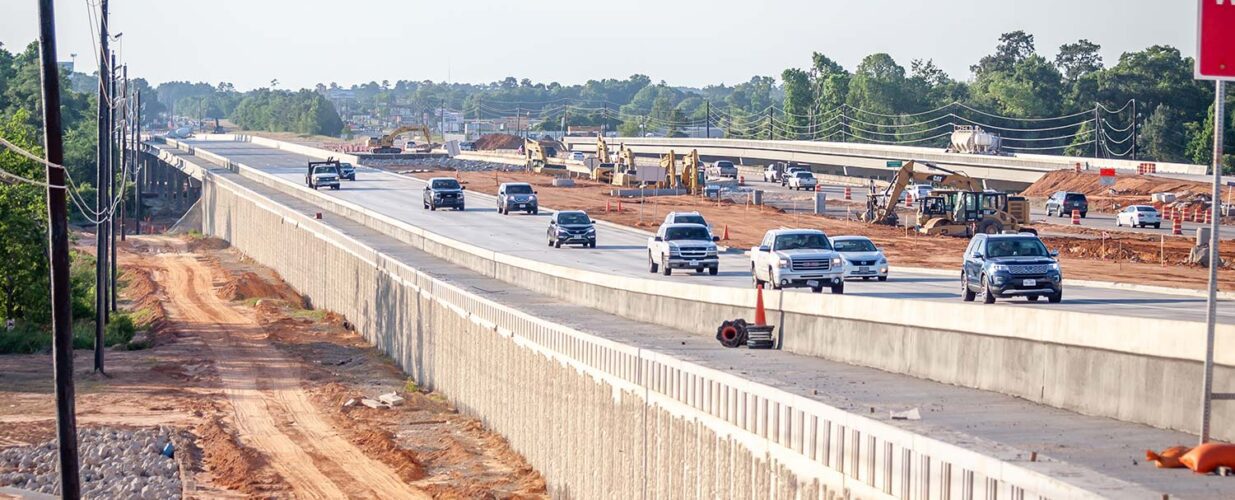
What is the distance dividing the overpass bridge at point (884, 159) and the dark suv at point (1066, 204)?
20.3 meters

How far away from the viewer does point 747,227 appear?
256 ft

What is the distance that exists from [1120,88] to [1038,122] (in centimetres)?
2030

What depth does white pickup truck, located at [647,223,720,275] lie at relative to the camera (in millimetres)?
48750

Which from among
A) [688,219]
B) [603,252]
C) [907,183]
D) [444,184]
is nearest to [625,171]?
[444,184]

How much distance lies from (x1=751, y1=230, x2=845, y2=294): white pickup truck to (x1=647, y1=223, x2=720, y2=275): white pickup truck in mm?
6940

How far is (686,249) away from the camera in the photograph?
Answer: 4881 cm

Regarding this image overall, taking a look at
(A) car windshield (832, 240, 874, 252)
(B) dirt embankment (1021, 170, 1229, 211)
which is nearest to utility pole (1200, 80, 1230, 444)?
(A) car windshield (832, 240, 874, 252)

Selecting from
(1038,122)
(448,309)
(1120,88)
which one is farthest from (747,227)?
(1038,122)

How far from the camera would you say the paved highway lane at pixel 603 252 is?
35344 millimetres

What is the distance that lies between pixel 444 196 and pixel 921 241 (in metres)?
29.8

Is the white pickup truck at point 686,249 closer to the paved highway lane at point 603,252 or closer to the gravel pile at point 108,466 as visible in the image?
the paved highway lane at point 603,252

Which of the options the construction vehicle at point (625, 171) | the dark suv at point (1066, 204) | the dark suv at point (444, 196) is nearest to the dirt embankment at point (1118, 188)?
the dark suv at point (1066, 204)

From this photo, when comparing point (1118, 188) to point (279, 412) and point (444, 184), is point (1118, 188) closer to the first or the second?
point (444, 184)

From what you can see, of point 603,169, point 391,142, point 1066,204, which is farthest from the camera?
point 391,142
